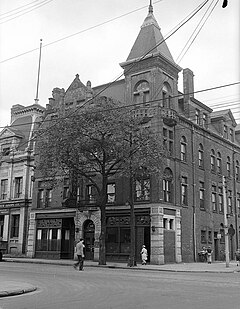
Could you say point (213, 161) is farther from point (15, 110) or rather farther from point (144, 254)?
point (15, 110)

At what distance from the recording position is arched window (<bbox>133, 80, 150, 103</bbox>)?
1512 inches

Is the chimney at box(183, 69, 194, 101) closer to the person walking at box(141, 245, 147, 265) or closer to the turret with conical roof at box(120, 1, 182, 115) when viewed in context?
the turret with conical roof at box(120, 1, 182, 115)

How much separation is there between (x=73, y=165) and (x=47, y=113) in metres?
15.7

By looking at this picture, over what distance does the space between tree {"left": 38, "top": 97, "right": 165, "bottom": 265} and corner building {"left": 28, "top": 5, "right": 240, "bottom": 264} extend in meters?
3.61

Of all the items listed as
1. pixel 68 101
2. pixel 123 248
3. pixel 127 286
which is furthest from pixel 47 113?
pixel 127 286

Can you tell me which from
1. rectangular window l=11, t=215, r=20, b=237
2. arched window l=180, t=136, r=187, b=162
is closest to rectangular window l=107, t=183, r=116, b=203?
arched window l=180, t=136, r=187, b=162

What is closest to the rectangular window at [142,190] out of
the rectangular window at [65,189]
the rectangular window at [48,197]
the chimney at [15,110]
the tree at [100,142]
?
the tree at [100,142]

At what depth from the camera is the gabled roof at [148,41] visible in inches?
1565

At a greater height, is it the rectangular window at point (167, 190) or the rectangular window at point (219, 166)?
the rectangular window at point (219, 166)

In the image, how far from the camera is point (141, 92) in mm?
38594

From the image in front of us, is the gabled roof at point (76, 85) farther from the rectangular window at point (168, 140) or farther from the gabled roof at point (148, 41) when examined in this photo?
the rectangular window at point (168, 140)

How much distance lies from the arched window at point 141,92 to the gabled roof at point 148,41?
2.80 metres

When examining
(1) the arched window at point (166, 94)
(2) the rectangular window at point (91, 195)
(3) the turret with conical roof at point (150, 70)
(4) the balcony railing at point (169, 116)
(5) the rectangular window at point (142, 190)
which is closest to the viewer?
(5) the rectangular window at point (142, 190)

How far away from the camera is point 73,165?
1252 inches
